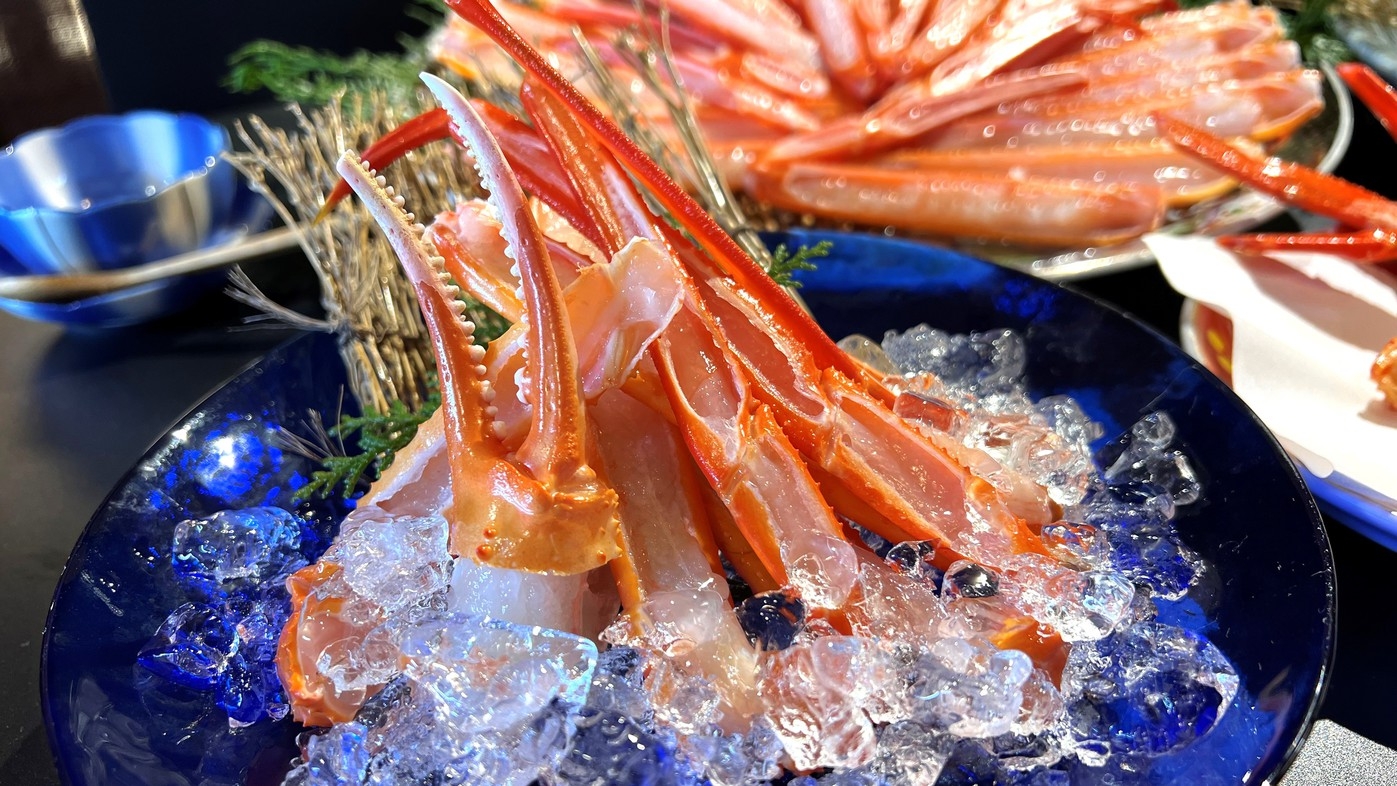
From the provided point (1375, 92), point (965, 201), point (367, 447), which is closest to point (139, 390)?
point (367, 447)

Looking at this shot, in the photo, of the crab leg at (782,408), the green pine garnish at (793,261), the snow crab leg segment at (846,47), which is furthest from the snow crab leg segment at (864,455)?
the snow crab leg segment at (846,47)

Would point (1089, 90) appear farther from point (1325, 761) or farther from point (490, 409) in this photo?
point (490, 409)

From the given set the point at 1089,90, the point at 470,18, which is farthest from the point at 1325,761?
the point at 1089,90

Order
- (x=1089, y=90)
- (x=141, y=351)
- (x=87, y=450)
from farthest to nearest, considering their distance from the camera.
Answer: (x=1089, y=90) → (x=141, y=351) → (x=87, y=450)

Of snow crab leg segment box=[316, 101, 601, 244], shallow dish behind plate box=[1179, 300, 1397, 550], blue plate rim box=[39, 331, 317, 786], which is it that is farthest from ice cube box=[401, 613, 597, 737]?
shallow dish behind plate box=[1179, 300, 1397, 550]

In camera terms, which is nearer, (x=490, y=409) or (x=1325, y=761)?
(x=490, y=409)

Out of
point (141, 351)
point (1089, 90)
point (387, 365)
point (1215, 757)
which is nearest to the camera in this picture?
point (1215, 757)
